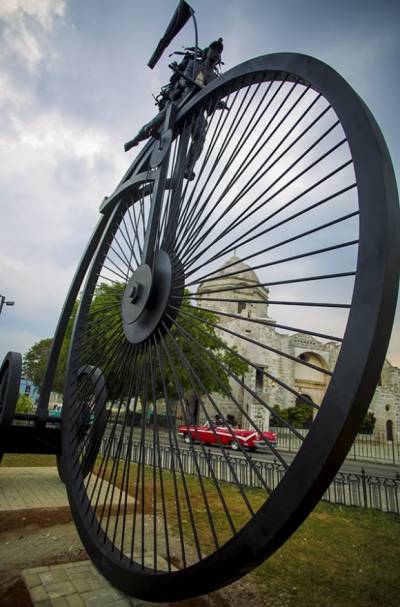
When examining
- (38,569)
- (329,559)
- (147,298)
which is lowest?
(329,559)

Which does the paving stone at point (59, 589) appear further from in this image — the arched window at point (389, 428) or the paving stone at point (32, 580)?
the arched window at point (389, 428)

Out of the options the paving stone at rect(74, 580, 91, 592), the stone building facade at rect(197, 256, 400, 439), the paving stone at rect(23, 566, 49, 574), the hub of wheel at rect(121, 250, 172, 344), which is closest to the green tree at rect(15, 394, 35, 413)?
the paving stone at rect(23, 566, 49, 574)

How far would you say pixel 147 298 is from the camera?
311cm

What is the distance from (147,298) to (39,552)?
10.2 feet

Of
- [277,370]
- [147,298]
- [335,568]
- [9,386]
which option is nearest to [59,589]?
[9,386]

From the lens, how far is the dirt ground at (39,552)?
317cm

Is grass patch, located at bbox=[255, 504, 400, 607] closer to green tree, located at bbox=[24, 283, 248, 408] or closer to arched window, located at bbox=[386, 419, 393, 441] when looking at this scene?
green tree, located at bbox=[24, 283, 248, 408]

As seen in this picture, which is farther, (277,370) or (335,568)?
(277,370)

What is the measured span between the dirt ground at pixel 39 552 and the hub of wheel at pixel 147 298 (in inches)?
88.1

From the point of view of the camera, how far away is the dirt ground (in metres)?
3.17

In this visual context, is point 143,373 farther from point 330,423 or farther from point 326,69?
point 326,69

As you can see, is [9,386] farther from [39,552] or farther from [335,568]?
[335,568]

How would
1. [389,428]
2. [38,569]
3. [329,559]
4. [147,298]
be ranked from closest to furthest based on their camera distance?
[147,298] < [38,569] < [329,559] < [389,428]

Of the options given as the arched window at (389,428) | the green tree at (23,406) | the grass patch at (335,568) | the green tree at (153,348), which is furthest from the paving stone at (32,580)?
the arched window at (389,428)
